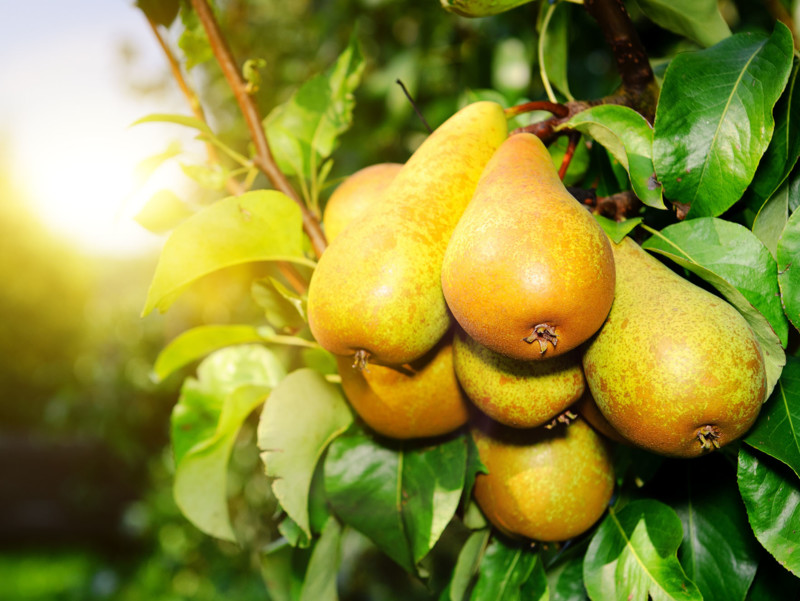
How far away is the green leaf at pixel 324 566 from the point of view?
0.95m

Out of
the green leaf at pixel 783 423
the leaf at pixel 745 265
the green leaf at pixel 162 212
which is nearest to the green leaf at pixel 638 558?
the green leaf at pixel 783 423

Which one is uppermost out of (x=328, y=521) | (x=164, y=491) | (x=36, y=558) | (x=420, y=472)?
(x=420, y=472)

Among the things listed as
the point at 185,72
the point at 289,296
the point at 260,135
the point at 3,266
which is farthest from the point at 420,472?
the point at 3,266

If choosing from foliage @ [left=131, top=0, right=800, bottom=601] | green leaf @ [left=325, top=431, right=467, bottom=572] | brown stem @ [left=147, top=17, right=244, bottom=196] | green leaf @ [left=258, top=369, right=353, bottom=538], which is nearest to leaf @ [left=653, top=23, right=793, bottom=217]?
foliage @ [left=131, top=0, right=800, bottom=601]

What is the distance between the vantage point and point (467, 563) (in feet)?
3.01

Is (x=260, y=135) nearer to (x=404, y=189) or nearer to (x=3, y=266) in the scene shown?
(x=404, y=189)

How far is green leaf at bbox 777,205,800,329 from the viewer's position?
62 centimetres

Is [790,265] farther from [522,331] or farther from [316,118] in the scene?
[316,118]

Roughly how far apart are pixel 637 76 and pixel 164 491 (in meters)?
4.84

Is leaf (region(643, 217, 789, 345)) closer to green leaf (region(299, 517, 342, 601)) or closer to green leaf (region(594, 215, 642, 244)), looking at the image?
green leaf (region(594, 215, 642, 244))

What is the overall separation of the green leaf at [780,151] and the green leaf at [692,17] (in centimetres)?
19

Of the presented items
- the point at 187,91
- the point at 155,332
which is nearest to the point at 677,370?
the point at 187,91

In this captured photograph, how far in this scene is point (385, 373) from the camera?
0.76 m

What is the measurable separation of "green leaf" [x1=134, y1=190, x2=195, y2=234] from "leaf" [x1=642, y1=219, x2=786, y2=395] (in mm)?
740
